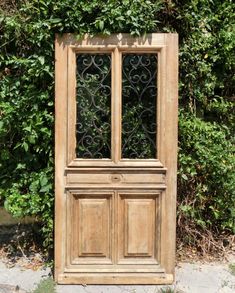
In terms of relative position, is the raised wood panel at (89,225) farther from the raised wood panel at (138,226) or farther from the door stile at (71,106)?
the door stile at (71,106)

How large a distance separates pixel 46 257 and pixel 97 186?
1189mm

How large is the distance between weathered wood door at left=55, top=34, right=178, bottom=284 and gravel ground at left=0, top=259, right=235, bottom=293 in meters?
0.09

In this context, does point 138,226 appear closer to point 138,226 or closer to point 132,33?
point 138,226

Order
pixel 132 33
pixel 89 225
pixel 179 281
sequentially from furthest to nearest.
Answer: pixel 179 281, pixel 89 225, pixel 132 33

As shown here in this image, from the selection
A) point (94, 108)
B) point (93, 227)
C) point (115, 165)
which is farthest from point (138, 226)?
point (94, 108)

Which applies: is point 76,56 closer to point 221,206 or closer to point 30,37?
point 30,37

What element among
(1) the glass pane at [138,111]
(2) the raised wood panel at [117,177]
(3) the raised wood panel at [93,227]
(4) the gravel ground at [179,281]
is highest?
(1) the glass pane at [138,111]

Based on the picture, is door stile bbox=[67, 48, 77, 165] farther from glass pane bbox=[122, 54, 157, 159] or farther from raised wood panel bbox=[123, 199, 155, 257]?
raised wood panel bbox=[123, 199, 155, 257]

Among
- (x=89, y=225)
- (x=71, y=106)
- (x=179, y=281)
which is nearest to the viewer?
(x=71, y=106)

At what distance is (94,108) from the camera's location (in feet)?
14.7

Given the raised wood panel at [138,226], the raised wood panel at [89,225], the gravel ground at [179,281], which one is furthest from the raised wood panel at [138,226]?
the gravel ground at [179,281]

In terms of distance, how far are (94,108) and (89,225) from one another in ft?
3.79

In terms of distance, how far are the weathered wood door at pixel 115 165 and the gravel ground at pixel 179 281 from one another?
3.6 inches

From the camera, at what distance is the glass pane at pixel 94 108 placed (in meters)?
4.43
